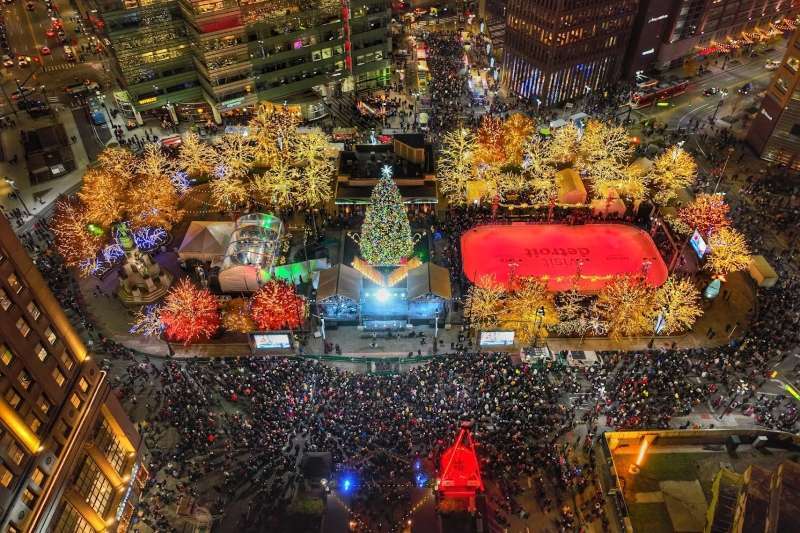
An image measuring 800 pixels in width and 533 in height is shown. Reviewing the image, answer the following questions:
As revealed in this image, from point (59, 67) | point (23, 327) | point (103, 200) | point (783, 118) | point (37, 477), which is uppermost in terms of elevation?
point (23, 327)

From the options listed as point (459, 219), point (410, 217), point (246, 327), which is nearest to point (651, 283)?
point (459, 219)

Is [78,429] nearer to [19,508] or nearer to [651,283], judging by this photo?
[19,508]

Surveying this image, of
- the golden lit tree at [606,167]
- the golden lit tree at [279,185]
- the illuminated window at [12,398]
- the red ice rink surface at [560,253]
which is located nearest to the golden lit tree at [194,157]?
the golden lit tree at [279,185]

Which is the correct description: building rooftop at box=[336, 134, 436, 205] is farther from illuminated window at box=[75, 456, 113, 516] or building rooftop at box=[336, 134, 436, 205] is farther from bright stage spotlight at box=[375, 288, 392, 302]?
illuminated window at box=[75, 456, 113, 516]

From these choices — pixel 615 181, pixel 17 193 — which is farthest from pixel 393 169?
pixel 17 193

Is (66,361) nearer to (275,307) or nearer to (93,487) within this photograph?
(93,487)

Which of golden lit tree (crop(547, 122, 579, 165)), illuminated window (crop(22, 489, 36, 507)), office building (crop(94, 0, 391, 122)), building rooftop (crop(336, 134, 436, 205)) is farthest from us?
office building (crop(94, 0, 391, 122))

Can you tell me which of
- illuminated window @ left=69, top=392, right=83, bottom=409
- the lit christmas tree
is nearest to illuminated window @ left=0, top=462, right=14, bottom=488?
illuminated window @ left=69, top=392, right=83, bottom=409
